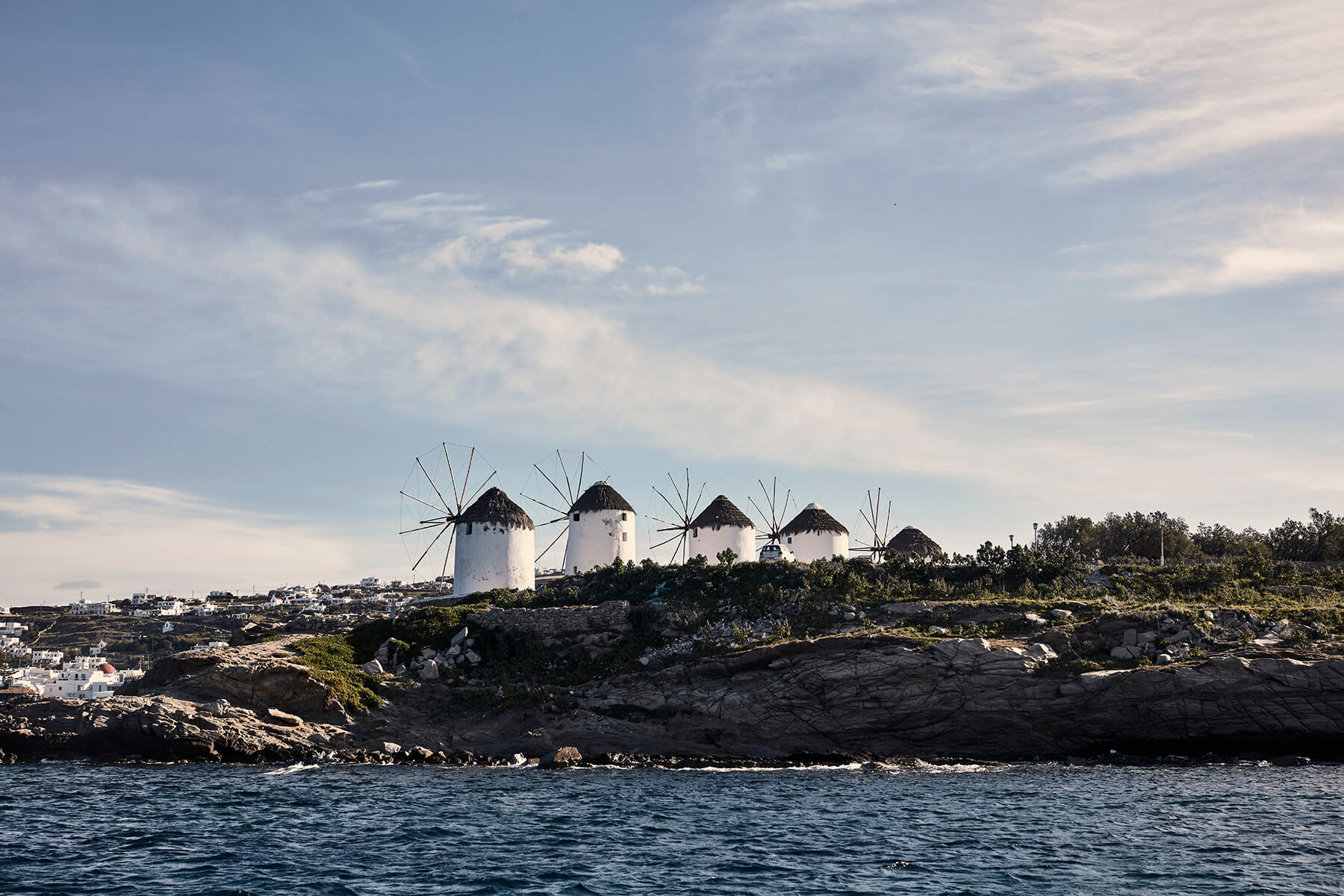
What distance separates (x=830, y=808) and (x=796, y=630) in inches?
751

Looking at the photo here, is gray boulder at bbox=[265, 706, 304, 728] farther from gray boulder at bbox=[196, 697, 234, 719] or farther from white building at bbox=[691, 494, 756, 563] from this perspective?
white building at bbox=[691, 494, 756, 563]

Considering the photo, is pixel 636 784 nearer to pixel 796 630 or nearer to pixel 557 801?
pixel 557 801

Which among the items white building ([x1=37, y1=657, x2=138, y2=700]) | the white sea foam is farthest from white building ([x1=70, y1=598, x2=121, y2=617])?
the white sea foam

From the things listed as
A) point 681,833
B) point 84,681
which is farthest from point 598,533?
point 84,681

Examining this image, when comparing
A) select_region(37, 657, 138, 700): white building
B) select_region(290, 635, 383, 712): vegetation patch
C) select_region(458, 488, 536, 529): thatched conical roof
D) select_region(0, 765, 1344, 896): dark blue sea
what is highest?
select_region(458, 488, 536, 529): thatched conical roof

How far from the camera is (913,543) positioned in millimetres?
83750

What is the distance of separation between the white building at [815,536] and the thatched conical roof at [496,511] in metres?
22.2

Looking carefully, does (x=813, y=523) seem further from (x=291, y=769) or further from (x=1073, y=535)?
(x=291, y=769)

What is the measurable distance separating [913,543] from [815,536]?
1027 centimetres

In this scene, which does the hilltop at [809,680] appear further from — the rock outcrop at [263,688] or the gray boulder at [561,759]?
the gray boulder at [561,759]

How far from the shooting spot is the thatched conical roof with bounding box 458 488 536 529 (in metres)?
67.8

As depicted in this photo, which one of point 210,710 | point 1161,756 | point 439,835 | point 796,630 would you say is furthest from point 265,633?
point 1161,756

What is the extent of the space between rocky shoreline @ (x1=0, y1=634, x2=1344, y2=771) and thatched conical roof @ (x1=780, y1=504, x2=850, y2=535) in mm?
33753

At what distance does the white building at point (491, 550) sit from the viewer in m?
67.4
